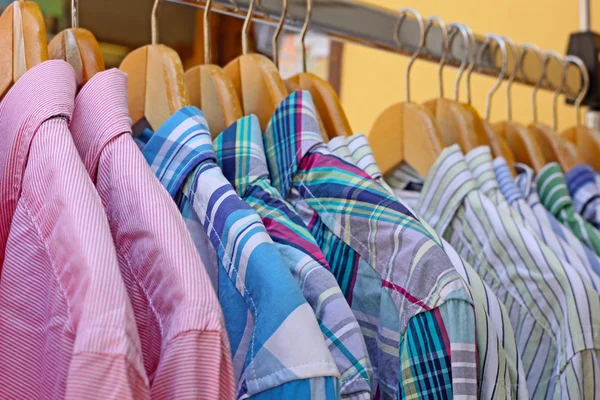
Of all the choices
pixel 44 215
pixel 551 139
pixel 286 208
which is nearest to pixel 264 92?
pixel 286 208

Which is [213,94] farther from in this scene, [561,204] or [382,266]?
[561,204]

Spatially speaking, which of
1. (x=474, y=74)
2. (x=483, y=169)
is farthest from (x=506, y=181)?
(x=474, y=74)

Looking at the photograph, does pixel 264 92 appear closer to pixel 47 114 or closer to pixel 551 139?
pixel 47 114

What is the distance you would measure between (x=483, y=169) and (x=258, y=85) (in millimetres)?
219

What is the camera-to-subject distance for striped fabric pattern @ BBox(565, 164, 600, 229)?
30.4 inches

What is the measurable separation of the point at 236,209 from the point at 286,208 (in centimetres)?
6

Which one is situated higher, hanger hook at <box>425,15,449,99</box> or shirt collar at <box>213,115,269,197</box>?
hanger hook at <box>425,15,449,99</box>

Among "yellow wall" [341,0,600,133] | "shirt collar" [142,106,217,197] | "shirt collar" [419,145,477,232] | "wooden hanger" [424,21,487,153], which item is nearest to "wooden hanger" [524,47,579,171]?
"wooden hanger" [424,21,487,153]

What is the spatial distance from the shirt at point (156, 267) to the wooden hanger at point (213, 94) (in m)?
0.13

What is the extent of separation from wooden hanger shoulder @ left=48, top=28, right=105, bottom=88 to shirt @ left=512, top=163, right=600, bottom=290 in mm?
418

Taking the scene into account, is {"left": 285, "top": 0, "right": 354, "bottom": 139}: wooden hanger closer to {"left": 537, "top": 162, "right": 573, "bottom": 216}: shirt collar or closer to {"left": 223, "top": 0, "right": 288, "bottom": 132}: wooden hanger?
{"left": 223, "top": 0, "right": 288, "bottom": 132}: wooden hanger

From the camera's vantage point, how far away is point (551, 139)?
0.86m

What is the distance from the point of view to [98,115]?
1.50 feet

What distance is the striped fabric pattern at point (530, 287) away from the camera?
1.78 feet
